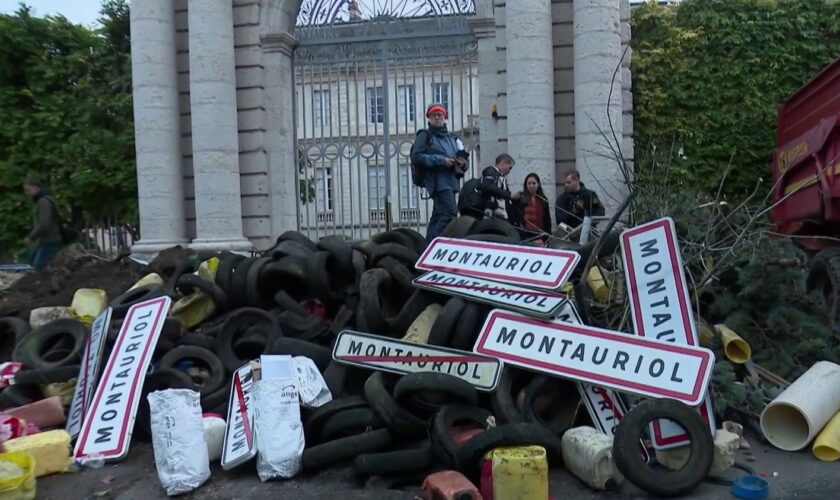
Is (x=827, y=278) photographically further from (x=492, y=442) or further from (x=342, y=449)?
(x=342, y=449)

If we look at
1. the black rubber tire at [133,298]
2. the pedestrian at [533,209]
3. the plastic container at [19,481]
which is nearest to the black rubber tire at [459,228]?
the pedestrian at [533,209]

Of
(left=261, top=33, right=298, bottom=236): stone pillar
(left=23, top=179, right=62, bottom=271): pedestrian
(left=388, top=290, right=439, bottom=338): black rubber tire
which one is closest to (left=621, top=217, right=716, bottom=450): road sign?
(left=388, top=290, right=439, bottom=338): black rubber tire

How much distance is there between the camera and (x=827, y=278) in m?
6.78

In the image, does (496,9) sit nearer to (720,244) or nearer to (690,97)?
(690,97)

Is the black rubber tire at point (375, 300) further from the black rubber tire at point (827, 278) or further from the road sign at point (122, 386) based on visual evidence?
the black rubber tire at point (827, 278)

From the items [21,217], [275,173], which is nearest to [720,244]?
[275,173]

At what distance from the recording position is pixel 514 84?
10.7 metres

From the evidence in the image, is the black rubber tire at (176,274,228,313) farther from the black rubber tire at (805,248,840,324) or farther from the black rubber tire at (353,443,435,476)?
the black rubber tire at (805,248,840,324)

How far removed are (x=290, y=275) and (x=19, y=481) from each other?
2631 millimetres

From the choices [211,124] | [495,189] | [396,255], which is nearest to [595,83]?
[495,189]

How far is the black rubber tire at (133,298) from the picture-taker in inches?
238

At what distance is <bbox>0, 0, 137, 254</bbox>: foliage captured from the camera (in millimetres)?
15984

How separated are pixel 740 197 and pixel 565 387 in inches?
403

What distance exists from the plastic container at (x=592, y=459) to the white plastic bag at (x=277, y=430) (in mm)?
1547
